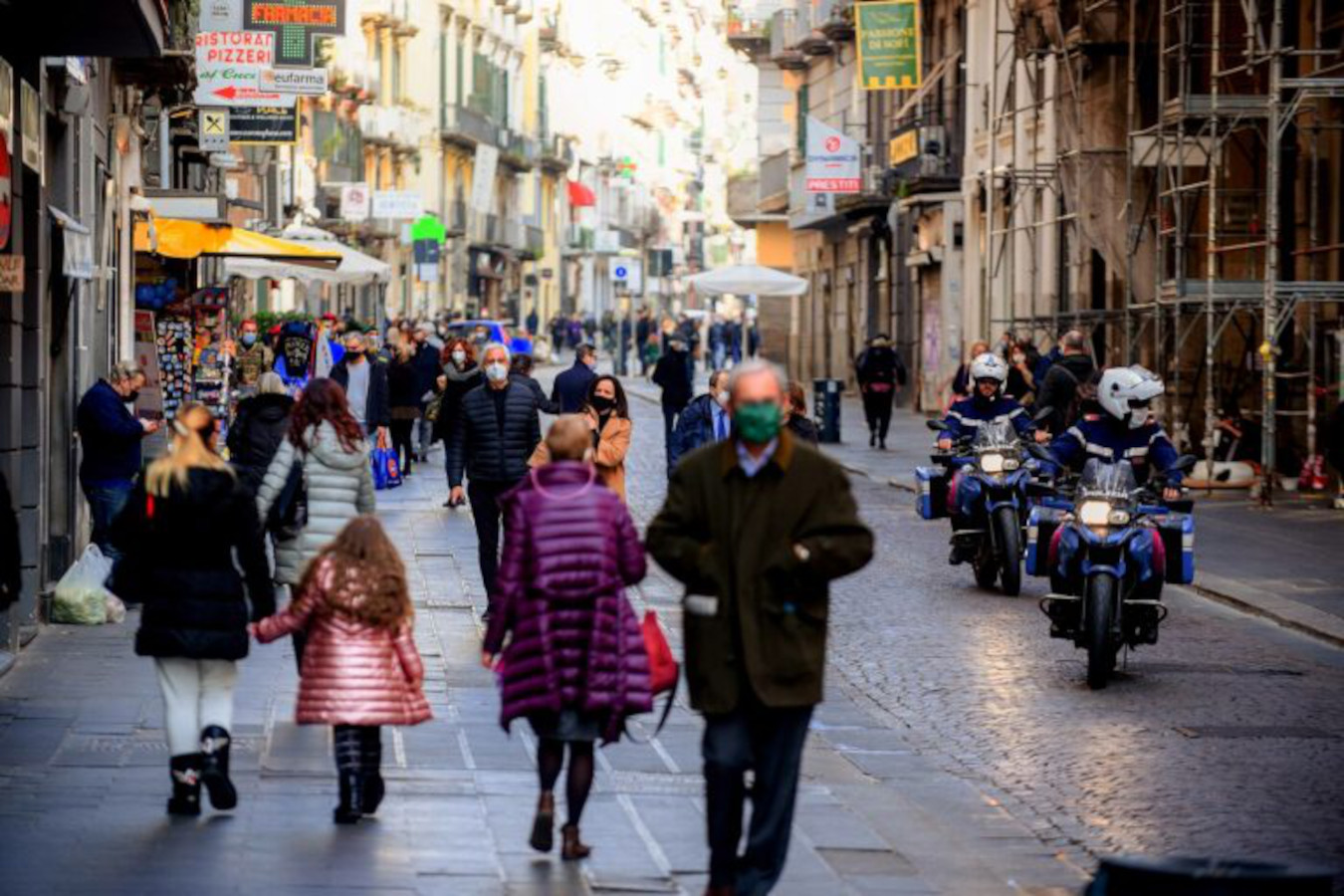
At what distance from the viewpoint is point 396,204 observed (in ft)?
192

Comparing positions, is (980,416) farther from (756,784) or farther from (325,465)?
(756,784)

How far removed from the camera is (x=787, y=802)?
330 inches

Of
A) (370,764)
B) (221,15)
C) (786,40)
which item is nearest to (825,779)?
(370,764)

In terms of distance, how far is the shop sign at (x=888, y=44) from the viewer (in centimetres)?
4503

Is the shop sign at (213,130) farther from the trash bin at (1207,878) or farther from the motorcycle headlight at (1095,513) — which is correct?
the trash bin at (1207,878)

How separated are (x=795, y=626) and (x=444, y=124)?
75997 mm

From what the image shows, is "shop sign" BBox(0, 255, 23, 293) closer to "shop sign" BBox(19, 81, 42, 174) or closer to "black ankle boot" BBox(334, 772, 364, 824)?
"shop sign" BBox(19, 81, 42, 174)

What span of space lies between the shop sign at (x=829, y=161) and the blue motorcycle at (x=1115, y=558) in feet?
118

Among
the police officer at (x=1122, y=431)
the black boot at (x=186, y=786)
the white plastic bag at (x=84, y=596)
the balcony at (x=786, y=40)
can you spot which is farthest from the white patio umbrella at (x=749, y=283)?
the black boot at (x=186, y=786)

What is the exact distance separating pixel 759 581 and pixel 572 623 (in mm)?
1262

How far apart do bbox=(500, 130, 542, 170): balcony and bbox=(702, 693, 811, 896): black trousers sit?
85.6 m

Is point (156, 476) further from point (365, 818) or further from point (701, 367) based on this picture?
point (701, 367)

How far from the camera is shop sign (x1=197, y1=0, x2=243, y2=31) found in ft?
88.2

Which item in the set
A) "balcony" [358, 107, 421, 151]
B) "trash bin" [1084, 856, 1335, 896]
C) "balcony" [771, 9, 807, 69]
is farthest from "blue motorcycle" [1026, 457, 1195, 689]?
"balcony" [358, 107, 421, 151]
